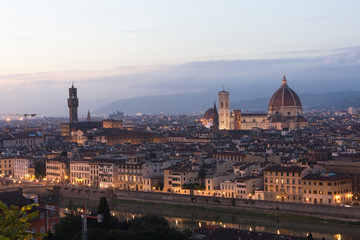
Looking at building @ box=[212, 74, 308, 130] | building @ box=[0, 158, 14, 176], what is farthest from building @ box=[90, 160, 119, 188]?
building @ box=[212, 74, 308, 130]

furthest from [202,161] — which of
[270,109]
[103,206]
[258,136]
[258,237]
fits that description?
[270,109]

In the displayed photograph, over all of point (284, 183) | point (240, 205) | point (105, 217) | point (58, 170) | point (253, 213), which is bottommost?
point (253, 213)

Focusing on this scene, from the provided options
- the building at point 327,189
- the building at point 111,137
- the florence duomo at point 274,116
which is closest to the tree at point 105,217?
the building at point 327,189

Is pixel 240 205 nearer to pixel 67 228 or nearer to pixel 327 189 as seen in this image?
pixel 327 189

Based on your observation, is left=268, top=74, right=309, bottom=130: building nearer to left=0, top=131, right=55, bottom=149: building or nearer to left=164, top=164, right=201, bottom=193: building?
left=0, top=131, right=55, bottom=149: building

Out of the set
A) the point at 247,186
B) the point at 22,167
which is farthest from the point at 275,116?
the point at 247,186

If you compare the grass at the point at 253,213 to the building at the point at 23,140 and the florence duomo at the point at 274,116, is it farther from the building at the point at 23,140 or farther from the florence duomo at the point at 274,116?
the florence duomo at the point at 274,116

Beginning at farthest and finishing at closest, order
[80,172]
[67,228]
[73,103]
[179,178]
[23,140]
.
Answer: [73,103] → [23,140] → [80,172] → [179,178] → [67,228]
